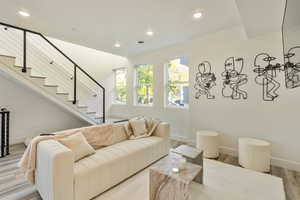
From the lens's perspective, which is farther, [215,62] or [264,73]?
[215,62]

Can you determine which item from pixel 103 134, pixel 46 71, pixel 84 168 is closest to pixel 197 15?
pixel 103 134

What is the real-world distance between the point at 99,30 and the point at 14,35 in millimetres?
2612

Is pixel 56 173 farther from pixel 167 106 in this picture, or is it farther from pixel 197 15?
pixel 167 106

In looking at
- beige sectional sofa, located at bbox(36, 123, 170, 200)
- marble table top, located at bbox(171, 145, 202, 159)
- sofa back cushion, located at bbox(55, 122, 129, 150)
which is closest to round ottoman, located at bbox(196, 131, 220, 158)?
marble table top, located at bbox(171, 145, 202, 159)

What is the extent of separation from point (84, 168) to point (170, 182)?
41.4 inches

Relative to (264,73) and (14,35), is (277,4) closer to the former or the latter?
(264,73)

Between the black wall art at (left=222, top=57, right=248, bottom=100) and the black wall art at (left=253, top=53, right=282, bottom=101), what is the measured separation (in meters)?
0.24

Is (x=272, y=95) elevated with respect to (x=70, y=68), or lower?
lower

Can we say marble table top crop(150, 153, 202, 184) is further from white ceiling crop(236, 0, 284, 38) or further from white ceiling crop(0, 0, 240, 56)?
white ceiling crop(0, 0, 240, 56)

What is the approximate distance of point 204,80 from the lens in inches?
143

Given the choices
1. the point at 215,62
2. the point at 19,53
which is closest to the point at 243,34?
the point at 215,62

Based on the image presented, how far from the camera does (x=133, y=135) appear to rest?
3045 mm

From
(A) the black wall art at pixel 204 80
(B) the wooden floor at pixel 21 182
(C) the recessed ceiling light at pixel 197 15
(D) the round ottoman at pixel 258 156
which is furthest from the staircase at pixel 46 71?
(D) the round ottoman at pixel 258 156

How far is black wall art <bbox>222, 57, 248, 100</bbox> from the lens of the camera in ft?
10.2
